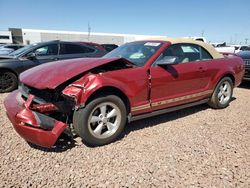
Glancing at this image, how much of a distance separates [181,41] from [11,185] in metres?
3.60

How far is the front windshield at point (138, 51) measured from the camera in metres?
3.88

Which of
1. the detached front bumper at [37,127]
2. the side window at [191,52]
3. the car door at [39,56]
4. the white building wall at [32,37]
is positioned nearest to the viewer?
the detached front bumper at [37,127]

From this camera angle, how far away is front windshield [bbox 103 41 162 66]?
12.7 feet

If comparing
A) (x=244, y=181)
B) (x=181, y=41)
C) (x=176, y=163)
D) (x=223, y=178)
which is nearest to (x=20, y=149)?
(x=176, y=163)

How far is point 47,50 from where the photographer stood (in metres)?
6.95

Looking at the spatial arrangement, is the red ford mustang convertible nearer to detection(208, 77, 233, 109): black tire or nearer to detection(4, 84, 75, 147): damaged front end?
detection(4, 84, 75, 147): damaged front end

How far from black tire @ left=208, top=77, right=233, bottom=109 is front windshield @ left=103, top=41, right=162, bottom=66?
183 centimetres

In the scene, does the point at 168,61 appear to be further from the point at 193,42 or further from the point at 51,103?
the point at 51,103

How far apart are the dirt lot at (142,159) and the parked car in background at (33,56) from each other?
2621mm

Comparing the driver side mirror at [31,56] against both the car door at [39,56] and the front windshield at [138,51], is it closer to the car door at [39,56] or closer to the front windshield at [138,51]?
the car door at [39,56]

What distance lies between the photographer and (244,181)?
2584 millimetres

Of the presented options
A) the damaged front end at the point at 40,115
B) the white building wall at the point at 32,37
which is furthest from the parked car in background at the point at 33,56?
the white building wall at the point at 32,37

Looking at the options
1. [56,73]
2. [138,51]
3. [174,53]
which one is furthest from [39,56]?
[174,53]

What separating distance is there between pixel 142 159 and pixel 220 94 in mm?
2965
